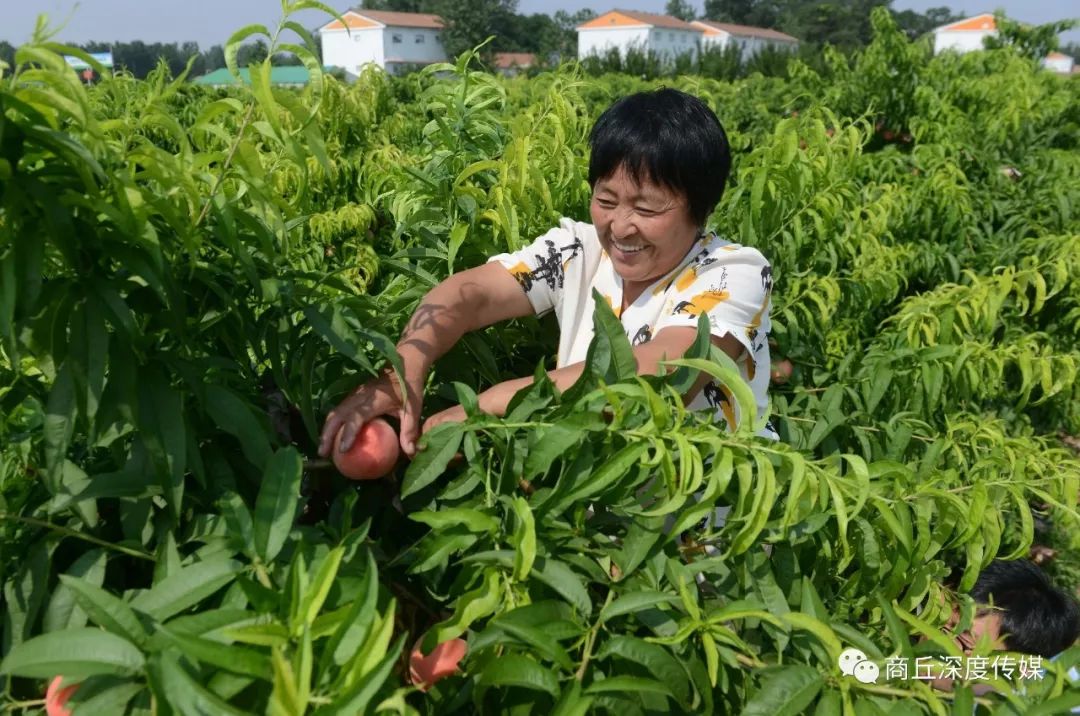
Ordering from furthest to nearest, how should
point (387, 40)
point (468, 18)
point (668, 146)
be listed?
1. point (468, 18)
2. point (387, 40)
3. point (668, 146)

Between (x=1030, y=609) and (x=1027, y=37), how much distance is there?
13.6ft

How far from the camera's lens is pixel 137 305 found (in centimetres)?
87

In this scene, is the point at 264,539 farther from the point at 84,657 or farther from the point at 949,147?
the point at 949,147

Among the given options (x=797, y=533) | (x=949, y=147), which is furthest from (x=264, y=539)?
(x=949, y=147)

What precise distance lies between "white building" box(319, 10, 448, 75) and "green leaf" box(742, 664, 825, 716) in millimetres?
59526

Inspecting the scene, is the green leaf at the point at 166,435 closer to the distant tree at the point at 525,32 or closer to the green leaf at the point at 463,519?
the green leaf at the point at 463,519

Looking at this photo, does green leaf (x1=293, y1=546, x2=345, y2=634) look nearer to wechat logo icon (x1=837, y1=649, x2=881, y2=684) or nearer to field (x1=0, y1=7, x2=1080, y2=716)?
field (x1=0, y1=7, x2=1080, y2=716)

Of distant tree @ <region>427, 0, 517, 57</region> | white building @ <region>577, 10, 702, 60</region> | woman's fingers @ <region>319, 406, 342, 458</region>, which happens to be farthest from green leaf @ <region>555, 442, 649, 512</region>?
distant tree @ <region>427, 0, 517, 57</region>

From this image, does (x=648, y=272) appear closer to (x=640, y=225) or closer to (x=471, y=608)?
(x=640, y=225)

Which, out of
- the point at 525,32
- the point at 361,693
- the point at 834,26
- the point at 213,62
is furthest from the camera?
the point at 525,32

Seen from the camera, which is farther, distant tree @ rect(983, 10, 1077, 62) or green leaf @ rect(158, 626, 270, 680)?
distant tree @ rect(983, 10, 1077, 62)

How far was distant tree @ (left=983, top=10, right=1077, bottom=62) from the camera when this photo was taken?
4.92 metres

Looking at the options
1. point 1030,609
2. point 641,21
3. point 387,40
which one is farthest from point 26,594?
point 641,21

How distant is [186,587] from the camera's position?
0.79 m
